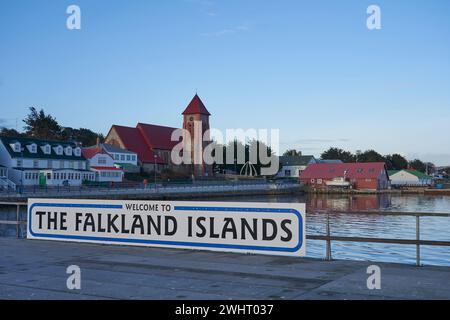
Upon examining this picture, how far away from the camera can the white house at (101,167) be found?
89.6 m

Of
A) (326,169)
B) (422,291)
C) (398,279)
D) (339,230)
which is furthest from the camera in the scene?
(326,169)

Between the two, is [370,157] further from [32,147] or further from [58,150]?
[32,147]

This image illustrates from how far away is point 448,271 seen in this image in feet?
35.8

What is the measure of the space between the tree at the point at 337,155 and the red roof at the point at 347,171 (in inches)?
2508

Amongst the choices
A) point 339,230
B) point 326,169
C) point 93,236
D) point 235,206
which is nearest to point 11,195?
point 339,230

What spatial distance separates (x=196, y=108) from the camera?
405 ft

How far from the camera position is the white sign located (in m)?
12.8

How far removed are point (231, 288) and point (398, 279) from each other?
3200 mm

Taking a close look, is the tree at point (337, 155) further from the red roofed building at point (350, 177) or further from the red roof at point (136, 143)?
the red roof at point (136, 143)

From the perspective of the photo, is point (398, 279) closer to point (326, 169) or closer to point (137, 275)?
point (137, 275)

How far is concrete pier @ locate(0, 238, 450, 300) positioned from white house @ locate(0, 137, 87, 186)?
64.5m

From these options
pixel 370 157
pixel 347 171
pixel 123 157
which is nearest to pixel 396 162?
pixel 370 157

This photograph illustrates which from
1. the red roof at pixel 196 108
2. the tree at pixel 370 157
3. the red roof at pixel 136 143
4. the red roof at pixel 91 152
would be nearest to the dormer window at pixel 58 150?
the red roof at pixel 91 152
